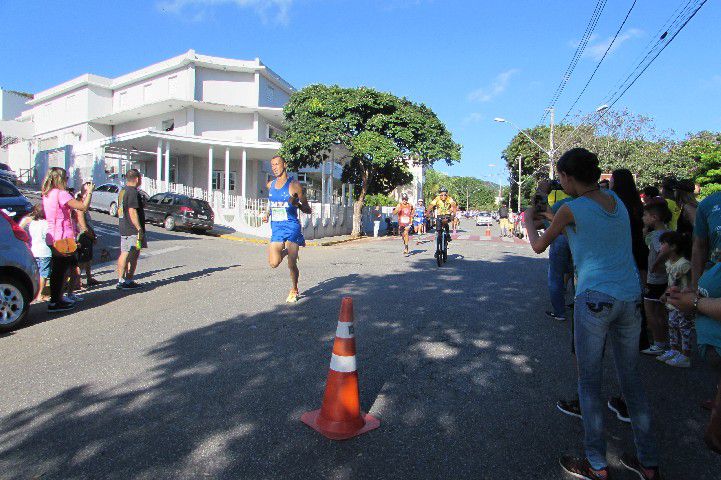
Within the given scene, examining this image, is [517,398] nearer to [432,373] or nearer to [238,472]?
[432,373]

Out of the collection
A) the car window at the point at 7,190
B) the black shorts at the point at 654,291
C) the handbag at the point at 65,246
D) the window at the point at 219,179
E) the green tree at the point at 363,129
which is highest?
the green tree at the point at 363,129

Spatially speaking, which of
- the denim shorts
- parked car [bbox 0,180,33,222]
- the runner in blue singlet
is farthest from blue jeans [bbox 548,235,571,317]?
parked car [bbox 0,180,33,222]

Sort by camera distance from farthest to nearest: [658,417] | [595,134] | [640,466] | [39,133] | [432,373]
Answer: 1. [39,133]
2. [595,134]
3. [432,373]
4. [658,417]
5. [640,466]

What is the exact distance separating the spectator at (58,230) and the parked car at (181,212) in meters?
14.1

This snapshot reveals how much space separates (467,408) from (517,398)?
0.46 meters

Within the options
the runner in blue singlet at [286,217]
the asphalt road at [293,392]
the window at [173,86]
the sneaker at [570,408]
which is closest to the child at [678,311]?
the asphalt road at [293,392]

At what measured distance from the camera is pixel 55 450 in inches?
120

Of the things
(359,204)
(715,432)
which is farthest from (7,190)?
(359,204)

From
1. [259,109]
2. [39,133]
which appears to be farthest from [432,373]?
[39,133]

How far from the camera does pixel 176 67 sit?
103 ft

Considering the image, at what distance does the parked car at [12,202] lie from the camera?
39.1 ft

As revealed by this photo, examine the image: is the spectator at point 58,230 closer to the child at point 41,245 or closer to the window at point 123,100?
the child at point 41,245

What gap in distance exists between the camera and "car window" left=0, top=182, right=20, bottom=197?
12117mm

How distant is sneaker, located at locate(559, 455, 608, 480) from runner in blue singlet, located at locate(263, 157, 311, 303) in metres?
4.83
